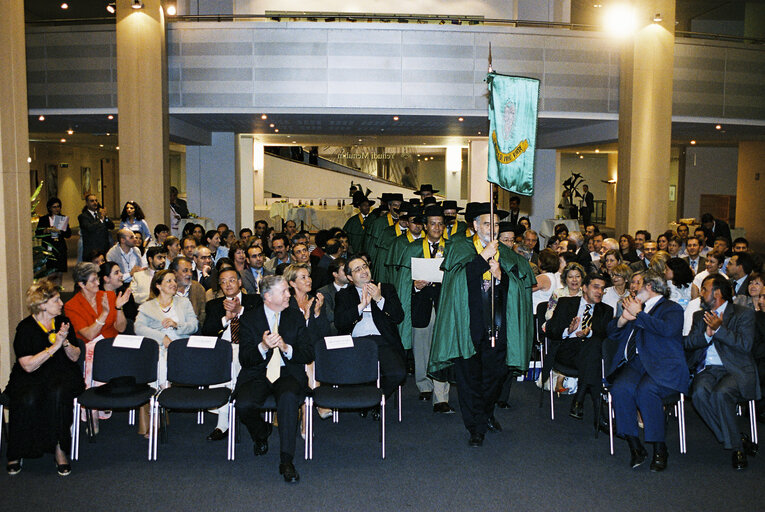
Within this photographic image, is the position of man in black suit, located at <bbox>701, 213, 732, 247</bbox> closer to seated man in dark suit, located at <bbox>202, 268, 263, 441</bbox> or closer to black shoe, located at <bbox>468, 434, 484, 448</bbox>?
black shoe, located at <bbox>468, 434, 484, 448</bbox>

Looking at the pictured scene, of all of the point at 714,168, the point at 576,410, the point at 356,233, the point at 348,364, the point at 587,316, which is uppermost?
the point at 714,168

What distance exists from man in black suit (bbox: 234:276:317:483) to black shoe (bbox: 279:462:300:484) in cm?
28

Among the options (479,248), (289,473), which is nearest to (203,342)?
(289,473)

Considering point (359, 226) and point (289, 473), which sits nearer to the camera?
point (289, 473)

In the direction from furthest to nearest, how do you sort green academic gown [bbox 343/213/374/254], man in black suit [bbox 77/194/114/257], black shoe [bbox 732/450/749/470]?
green academic gown [bbox 343/213/374/254] → man in black suit [bbox 77/194/114/257] → black shoe [bbox 732/450/749/470]

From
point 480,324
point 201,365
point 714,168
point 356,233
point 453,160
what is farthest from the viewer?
point 714,168

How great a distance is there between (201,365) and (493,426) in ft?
7.81

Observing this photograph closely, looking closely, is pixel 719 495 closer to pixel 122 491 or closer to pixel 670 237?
pixel 122 491

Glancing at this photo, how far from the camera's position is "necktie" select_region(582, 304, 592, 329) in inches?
247

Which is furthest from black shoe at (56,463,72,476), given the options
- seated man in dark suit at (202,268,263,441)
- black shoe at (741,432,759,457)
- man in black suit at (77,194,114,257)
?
man in black suit at (77,194,114,257)

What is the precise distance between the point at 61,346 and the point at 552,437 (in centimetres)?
377

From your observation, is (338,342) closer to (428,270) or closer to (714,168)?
(428,270)

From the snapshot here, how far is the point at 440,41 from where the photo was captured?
13711 mm

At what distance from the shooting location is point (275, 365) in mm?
5582
